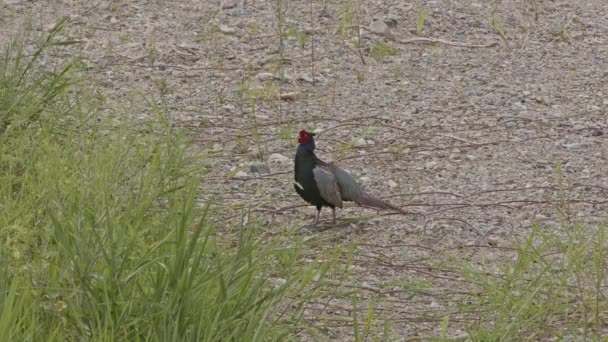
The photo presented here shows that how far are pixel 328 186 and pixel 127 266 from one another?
6.17ft

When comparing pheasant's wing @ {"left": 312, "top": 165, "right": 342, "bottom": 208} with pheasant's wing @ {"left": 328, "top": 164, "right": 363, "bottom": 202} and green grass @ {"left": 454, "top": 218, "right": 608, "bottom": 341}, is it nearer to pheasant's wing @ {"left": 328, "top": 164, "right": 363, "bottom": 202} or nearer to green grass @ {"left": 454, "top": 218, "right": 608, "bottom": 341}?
pheasant's wing @ {"left": 328, "top": 164, "right": 363, "bottom": 202}

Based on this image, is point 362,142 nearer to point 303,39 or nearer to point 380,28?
point 303,39

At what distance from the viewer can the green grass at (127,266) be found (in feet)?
11.4

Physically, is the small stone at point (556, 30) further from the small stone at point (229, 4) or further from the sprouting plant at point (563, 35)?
the small stone at point (229, 4)

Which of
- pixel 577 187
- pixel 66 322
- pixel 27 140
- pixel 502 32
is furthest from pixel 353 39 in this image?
pixel 66 322

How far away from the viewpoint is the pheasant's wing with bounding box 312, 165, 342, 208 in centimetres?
544

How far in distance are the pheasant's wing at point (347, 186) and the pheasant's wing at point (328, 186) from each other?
3cm

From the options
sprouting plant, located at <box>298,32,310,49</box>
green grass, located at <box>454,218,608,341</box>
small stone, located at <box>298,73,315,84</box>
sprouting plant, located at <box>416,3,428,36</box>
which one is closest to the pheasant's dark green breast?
green grass, located at <box>454,218,608,341</box>

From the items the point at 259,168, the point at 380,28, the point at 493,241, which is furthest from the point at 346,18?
the point at 493,241

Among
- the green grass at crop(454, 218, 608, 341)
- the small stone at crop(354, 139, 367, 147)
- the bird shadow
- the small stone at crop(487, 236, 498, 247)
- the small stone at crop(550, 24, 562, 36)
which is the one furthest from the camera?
the small stone at crop(550, 24, 562, 36)

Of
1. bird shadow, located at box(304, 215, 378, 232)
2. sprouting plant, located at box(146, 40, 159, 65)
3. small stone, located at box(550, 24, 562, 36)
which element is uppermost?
small stone, located at box(550, 24, 562, 36)

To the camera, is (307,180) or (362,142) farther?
(362,142)

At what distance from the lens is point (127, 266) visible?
368 centimetres

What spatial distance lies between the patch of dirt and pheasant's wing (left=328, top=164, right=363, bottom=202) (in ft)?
0.53
